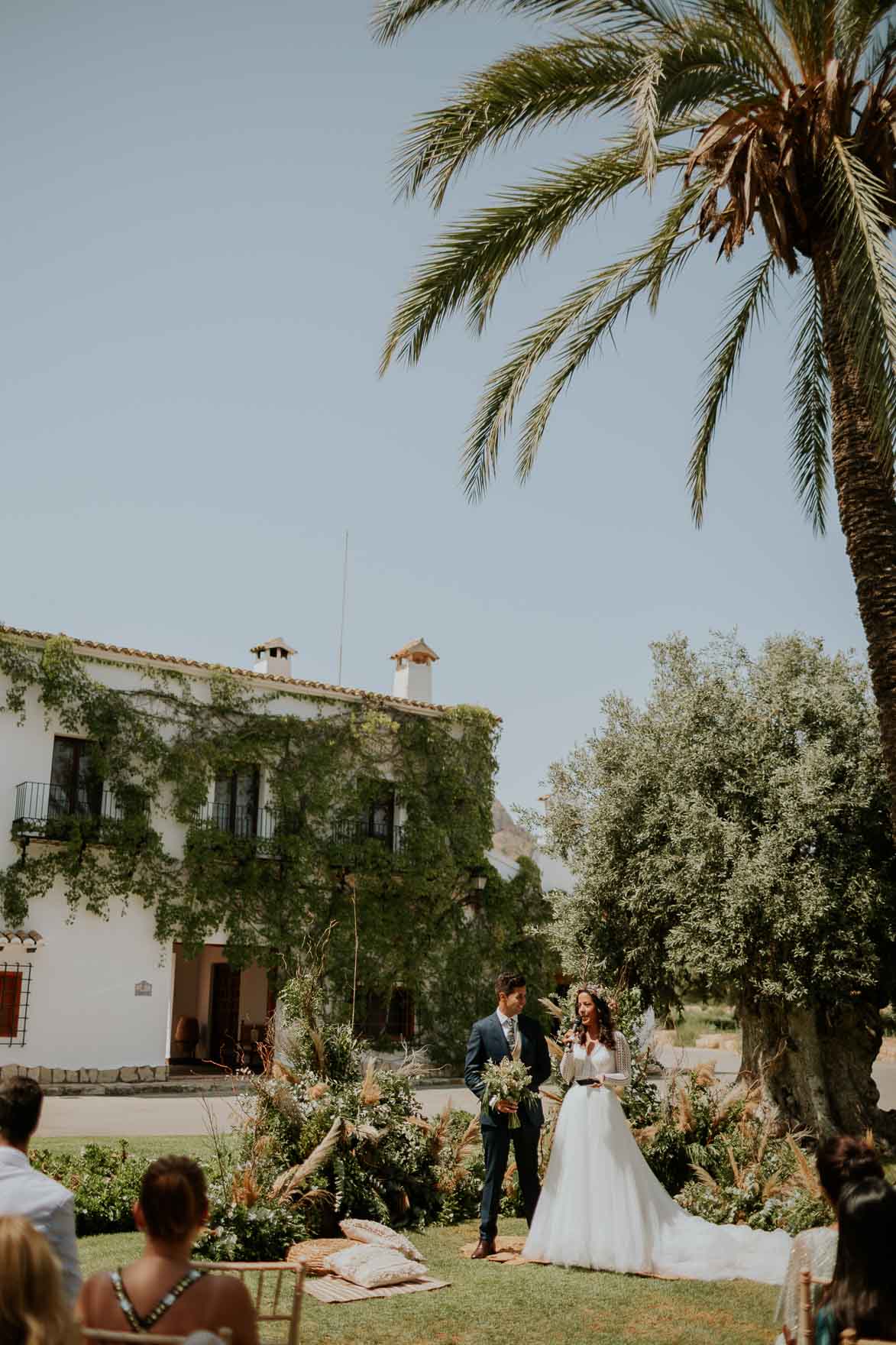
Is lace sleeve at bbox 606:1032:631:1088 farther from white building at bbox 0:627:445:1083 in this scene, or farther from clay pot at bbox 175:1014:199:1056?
clay pot at bbox 175:1014:199:1056

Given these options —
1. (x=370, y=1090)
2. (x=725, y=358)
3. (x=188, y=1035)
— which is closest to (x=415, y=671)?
(x=188, y=1035)

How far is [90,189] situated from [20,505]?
5.60 metres

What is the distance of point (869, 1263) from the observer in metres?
3.22

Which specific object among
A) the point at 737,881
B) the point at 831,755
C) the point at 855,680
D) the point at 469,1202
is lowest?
the point at 469,1202

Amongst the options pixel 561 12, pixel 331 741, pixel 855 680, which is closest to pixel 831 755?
pixel 855 680

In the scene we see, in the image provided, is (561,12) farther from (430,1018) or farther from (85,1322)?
(430,1018)

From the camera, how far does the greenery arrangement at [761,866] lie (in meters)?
11.6

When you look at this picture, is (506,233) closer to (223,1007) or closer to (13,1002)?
(13,1002)

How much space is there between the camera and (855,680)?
1285 cm

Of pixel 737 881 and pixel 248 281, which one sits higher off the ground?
pixel 248 281

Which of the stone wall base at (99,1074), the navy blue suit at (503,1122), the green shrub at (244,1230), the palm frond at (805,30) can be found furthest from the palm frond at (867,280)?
the stone wall base at (99,1074)

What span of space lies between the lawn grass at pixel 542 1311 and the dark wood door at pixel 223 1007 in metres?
17.9

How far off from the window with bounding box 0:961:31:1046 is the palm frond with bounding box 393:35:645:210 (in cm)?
1502

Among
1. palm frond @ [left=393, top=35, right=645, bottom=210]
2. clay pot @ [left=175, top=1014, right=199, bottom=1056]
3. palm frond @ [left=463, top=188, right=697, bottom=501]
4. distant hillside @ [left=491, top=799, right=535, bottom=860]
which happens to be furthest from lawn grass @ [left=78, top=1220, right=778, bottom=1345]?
distant hillside @ [left=491, top=799, right=535, bottom=860]
